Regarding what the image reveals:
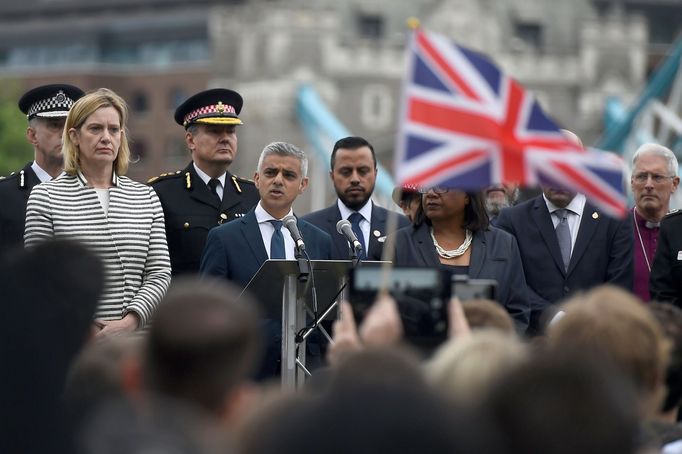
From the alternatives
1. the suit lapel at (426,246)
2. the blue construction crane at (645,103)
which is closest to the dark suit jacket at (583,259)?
the suit lapel at (426,246)

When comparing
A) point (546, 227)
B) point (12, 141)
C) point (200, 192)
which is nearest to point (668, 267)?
point (546, 227)

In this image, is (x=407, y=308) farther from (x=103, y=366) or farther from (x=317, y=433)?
(x=317, y=433)

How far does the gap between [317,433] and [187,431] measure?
291 mm

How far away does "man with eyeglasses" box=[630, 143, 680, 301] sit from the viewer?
36.4 feet

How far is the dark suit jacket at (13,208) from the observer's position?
9750mm

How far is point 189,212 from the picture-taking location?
10578mm

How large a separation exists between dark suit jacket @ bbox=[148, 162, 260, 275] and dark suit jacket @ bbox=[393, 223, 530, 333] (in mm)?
1583

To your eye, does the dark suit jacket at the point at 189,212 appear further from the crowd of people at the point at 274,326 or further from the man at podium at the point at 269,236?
the man at podium at the point at 269,236

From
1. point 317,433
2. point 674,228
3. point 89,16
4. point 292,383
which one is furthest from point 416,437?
point 89,16

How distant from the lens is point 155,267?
9.44 metres

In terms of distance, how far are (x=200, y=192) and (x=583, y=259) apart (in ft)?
7.68

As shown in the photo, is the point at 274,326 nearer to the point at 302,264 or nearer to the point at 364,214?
the point at 302,264

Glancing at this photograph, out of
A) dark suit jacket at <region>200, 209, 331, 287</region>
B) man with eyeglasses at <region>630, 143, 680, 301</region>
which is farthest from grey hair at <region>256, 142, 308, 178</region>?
man with eyeglasses at <region>630, 143, 680, 301</region>

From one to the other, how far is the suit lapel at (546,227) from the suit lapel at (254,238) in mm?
1761
